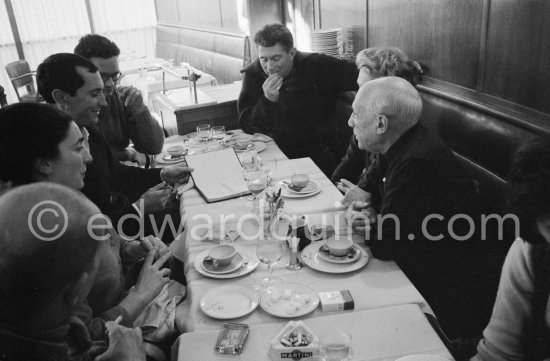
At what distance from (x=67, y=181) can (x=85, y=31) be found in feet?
27.4

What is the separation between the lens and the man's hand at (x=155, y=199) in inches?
107

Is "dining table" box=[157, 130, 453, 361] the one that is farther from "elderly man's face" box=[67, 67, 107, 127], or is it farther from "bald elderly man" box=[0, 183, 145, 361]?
"elderly man's face" box=[67, 67, 107, 127]

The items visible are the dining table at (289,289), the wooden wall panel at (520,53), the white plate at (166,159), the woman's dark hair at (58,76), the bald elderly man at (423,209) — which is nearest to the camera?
the dining table at (289,289)

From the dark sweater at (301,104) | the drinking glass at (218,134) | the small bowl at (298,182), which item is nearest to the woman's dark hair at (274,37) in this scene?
the dark sweater at (301,104)

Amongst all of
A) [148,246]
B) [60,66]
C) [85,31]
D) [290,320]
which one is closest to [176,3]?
[85,31]

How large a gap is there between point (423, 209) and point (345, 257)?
39 cm

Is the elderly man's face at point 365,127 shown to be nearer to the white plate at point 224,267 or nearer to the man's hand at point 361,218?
the man's hand at point 361,218

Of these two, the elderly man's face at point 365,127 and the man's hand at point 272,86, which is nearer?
the elderly man's face at point 365,127

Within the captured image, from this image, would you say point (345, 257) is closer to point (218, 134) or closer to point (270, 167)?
point (270, 167)

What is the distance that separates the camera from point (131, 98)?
3332 mm

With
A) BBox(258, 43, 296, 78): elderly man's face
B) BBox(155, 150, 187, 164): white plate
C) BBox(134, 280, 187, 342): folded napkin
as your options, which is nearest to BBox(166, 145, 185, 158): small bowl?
BBox(155, 150, 187, 164): white plate

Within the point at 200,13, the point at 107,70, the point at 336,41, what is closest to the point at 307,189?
the point at 107,70

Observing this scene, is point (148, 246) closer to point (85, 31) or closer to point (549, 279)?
point (549, 279)

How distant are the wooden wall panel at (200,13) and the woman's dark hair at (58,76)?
477 centimetres
